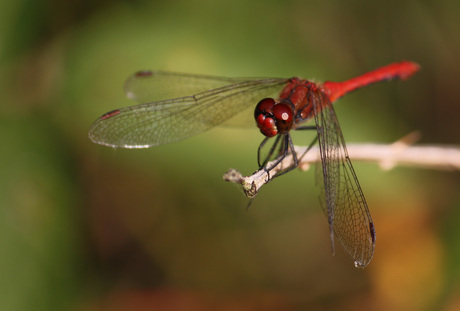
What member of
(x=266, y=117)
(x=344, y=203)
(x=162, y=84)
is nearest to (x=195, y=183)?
(x=162, y=84)

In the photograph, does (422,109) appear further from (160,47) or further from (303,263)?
(160,47)

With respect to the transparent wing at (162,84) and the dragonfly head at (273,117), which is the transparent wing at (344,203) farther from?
the transparent wing at (162,84)

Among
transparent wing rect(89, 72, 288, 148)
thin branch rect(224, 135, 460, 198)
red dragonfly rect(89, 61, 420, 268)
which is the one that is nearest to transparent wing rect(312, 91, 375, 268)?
red dragonfly rect(89, 61, 420, 268)

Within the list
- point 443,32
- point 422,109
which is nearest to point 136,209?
point 422,109

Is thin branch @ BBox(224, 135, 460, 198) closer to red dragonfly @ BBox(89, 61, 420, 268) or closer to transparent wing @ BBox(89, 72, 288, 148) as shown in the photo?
red dragonfly @ BBox(89, 61, 420, 268)

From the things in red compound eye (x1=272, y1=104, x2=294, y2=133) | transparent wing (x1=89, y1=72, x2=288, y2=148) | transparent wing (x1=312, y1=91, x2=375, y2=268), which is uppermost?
transparent wing (x1=89, y1=72, x2=288, y2=148)

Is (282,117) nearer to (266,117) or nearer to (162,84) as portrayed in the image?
(266,117)

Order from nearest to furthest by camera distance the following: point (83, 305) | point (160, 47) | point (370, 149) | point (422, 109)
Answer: point (370, 149) → point (83, 305) → point (160, 47) → point (422, 109)
